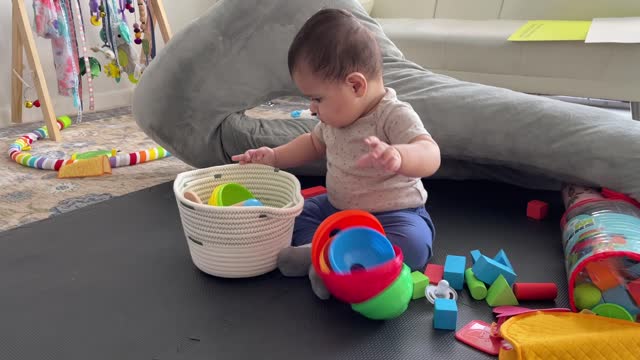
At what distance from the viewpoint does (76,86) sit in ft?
6.75

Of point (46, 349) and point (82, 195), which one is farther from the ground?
point (46, 349)

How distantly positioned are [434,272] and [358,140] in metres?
0.25

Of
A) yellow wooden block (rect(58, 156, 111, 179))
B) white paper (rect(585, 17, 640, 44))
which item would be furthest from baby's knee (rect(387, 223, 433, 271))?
white paper (rect(585, 17, 640, 44))

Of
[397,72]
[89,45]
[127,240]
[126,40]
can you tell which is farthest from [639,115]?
[89,45]

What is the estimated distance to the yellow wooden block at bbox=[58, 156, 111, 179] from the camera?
5.15ft

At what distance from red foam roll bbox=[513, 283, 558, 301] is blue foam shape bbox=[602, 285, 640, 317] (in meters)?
0.07

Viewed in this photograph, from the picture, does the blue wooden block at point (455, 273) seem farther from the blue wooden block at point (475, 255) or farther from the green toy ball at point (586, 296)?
the green toy ball at point (586, 296)

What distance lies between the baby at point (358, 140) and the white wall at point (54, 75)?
1.35m

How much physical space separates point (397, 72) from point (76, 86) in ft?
4.14

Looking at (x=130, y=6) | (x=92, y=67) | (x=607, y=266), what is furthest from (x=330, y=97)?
(x=130, y=6)

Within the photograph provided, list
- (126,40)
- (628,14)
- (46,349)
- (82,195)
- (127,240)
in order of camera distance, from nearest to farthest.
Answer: (46,349), (127,240), (82,195), (628,14), (126,40)

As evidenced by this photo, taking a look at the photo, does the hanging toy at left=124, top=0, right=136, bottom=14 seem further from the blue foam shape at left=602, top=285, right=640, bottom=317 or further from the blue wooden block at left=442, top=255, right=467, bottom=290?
the blue foam shape at left=602, top=285, right=640, bottom=317

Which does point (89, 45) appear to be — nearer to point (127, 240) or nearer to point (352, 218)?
point (127, 240)

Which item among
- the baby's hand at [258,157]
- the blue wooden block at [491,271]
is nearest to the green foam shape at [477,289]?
the blue wooden block at [491,271]
